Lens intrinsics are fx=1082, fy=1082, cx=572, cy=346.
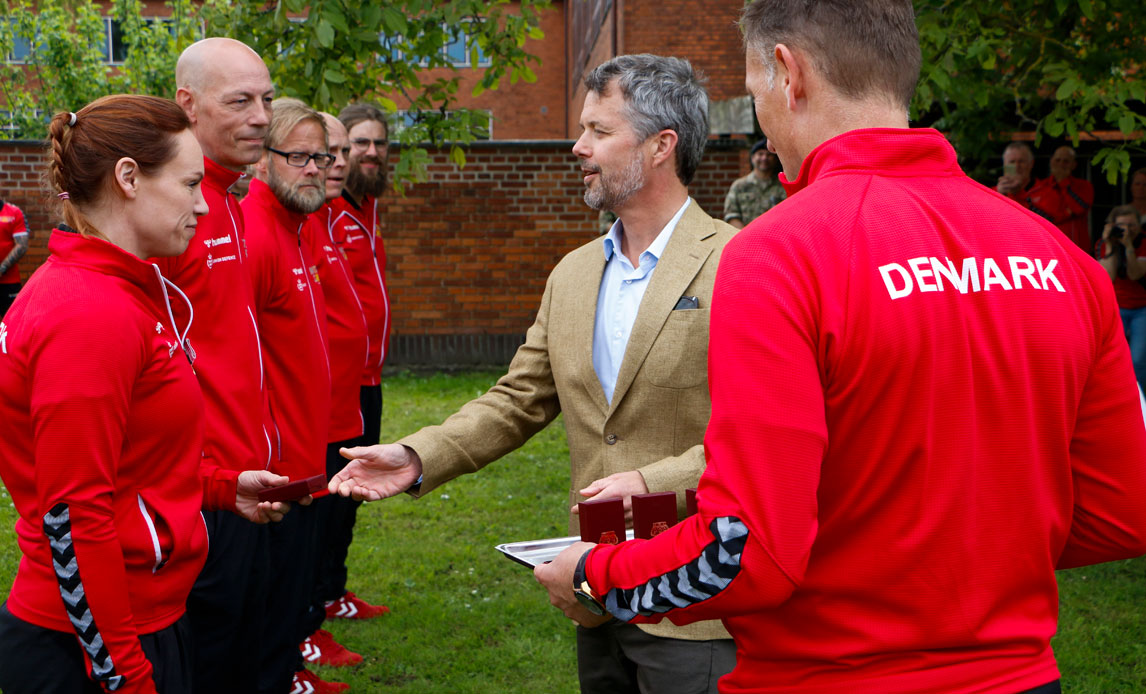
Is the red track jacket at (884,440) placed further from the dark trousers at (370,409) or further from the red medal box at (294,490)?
the dark trousers at (370,409)

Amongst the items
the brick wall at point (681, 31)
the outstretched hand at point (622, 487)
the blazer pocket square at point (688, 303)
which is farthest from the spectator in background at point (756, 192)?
the outstretched hand at point (622, 487)

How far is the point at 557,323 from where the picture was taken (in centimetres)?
294

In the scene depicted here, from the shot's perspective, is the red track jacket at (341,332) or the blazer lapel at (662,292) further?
the red track jacket at (341,332)

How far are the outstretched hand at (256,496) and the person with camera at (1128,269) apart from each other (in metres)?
7.45

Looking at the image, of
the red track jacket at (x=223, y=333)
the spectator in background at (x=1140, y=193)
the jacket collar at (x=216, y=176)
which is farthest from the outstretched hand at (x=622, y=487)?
the spectator in background at (x=1140, y=193)

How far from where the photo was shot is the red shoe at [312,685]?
4676mm

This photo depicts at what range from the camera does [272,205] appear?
14.3 ft

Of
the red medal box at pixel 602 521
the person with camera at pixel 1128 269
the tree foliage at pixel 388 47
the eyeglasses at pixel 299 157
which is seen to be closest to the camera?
the red medal box at pixel 602 521

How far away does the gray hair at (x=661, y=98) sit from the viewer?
293 cm

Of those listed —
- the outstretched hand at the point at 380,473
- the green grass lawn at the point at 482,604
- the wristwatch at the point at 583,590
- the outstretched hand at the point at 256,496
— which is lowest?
the green grass lawn at the point at 482,604

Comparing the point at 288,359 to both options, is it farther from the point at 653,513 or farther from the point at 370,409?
the point at 653,513

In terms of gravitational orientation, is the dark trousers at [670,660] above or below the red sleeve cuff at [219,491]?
below

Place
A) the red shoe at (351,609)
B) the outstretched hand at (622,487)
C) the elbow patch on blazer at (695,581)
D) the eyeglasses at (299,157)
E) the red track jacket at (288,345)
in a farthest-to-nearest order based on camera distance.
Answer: the red shoe at (351,609) < the eyeglasses at (299,157) < the red track jacket at (288,345) < the outstretched hand at (622,487) < the elbow patch on blazer at (695,581)

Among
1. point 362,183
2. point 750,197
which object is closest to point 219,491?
point 362,183
